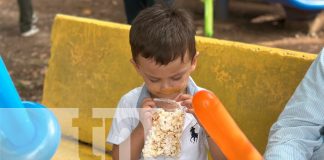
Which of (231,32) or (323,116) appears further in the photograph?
(231,32)

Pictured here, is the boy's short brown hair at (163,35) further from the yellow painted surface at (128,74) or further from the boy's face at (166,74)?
the yellow painted surface at (128,74)

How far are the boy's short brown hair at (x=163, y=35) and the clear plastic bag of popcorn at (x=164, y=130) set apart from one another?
0.17 metres

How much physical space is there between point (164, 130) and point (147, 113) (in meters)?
0.09

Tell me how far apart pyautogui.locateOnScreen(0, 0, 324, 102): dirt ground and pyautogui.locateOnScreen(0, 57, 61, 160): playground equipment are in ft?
7.58

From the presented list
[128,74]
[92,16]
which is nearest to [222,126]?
[128,74]

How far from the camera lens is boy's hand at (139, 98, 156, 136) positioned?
1.61 metres

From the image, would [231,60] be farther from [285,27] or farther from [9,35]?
[9,35]

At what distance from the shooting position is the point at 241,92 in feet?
6.99

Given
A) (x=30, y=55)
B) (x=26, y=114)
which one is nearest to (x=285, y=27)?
(x=30, y=55)

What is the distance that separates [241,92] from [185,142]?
0.48 meters

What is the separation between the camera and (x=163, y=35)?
60.5 inches

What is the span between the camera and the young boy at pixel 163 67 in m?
1.54

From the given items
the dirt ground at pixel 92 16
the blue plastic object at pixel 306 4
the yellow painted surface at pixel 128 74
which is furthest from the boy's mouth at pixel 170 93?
the blue plastic object at pixel 306 4

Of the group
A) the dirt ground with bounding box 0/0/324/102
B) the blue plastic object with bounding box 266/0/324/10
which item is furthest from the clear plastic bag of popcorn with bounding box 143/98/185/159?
the blue plastic object with bounding box 266/0/324/10
